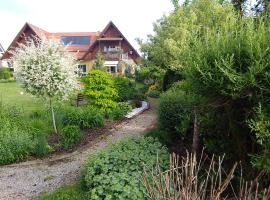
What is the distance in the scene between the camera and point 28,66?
10172 millimetres

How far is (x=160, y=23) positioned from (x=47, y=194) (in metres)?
20.5

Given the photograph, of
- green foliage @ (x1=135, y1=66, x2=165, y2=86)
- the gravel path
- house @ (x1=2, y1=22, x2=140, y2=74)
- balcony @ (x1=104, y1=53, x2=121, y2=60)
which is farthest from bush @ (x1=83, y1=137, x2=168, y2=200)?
balcony @ (x1=104, y1=53, x2=121, y2=60)

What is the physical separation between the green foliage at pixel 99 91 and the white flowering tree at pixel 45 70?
2675 millimetres

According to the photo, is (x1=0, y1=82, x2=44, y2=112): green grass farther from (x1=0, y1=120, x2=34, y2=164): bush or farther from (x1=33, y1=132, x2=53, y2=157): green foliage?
(x1=33, y1=132, x2=53, y2=157): green foliage

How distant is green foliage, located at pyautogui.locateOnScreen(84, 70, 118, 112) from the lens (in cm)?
1330

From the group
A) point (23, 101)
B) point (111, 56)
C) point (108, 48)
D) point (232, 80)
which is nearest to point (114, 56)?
point (111, 56)

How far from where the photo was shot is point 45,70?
10.1 metres

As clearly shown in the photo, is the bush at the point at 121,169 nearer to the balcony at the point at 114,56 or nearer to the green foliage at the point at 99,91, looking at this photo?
the green foliage at the point at 99,91

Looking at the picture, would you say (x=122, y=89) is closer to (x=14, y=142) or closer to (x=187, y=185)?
(x=14, y=142)

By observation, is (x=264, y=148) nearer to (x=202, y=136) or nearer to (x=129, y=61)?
(x=202, y=136)

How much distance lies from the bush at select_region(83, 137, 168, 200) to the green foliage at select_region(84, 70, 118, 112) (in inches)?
267

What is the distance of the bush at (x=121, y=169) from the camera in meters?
4.71

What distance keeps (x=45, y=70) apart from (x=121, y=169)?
19.4 feet

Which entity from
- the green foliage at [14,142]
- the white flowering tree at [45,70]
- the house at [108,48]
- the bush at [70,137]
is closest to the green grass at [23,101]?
the white flowering tree at [45,70]
